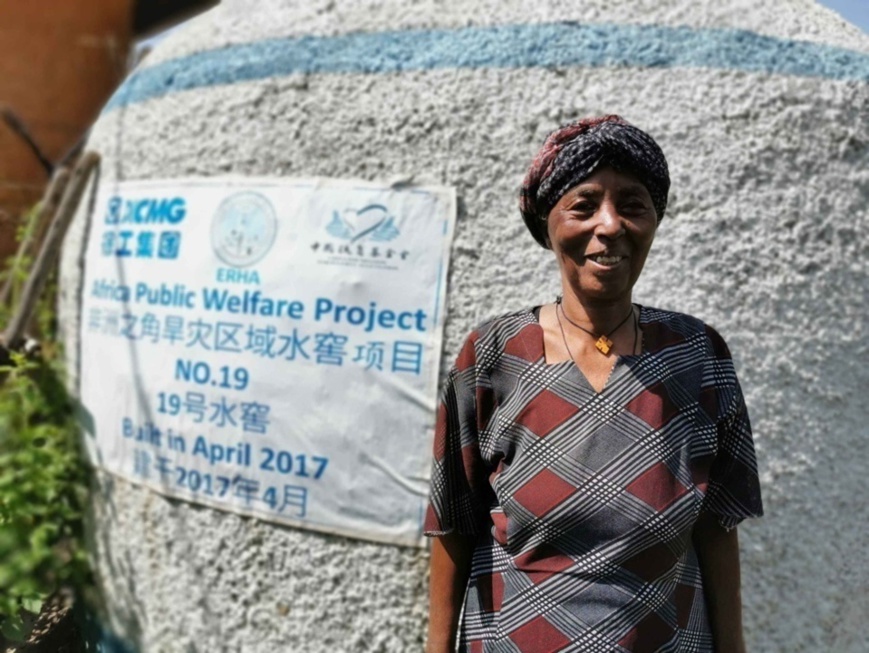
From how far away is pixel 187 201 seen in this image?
2457mm

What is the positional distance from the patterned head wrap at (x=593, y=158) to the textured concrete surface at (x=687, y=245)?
0.67m

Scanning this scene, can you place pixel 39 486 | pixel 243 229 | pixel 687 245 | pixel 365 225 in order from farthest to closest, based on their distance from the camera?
pixel 39 486 → pixel 243 229 → pixel 365 225 → pixel 687 245

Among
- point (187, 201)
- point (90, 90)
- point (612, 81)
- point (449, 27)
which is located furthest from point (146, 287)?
point (90, 90)

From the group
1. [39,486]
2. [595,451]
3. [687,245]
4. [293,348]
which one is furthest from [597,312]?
[39,486]

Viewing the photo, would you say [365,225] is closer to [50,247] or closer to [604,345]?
[604,345]

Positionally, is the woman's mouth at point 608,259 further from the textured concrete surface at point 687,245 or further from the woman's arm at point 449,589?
the textured concrete surface at point 687,245

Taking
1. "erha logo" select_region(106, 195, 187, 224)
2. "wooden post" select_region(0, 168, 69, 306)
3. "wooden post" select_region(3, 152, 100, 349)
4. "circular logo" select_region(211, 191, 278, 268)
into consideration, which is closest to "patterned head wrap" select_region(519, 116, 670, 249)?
"circular logo" select_region(211, 191, 278, 268)

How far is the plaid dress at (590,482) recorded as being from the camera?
133cm

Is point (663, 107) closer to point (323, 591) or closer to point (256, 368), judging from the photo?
point (256, 368)

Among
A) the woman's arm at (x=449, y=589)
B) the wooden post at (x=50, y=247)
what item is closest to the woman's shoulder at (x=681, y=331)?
the woman's arm at (x=449, y=589)

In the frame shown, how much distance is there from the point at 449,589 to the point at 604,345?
575 mm

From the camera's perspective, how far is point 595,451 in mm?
1345

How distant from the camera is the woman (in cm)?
134

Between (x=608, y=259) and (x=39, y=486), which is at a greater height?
(x=608, y=259)
